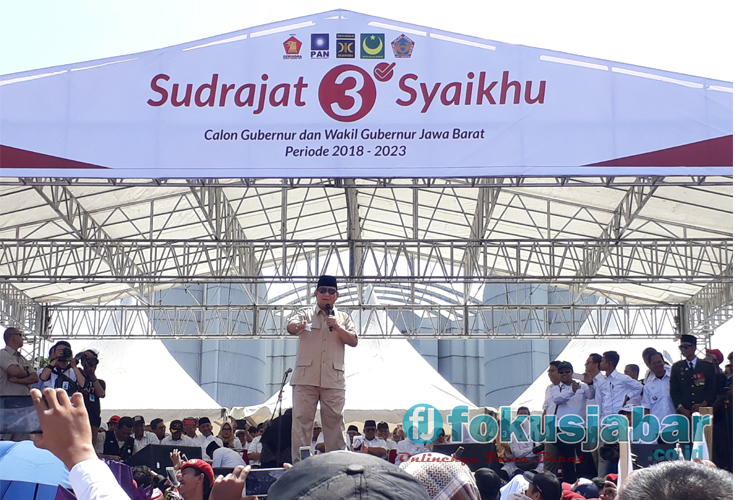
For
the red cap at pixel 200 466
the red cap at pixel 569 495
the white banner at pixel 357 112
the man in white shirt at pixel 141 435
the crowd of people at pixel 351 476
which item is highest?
the white banner at pixel 357 112

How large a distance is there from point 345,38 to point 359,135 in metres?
0.97

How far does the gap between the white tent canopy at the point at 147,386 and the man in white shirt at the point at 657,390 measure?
45.4 ft

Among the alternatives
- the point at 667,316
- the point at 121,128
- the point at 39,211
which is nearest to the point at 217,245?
the point at 39,211

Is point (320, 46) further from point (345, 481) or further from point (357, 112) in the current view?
point (345, 481)

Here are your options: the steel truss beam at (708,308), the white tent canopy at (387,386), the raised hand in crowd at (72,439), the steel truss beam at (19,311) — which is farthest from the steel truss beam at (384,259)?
the raised hand in crowd at (72,439)

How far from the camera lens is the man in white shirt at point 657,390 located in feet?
25.6

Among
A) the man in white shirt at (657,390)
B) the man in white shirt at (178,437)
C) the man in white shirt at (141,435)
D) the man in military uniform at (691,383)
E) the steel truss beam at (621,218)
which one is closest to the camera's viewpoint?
the man in military uniform at (691,383)

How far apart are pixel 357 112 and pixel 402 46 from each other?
2.61 feet

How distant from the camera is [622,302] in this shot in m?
23.1

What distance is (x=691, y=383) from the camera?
7.54 metres

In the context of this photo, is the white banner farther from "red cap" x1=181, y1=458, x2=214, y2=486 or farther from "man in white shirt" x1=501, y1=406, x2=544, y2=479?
"man in white shirt" x1=501, y1=406, x2=544, y2=479

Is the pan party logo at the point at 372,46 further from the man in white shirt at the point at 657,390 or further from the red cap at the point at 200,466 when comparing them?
the red cap at the point at 200,466

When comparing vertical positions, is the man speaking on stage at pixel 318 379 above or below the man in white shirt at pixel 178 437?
above

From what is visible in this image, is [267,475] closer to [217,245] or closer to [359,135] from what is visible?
[359,135]
